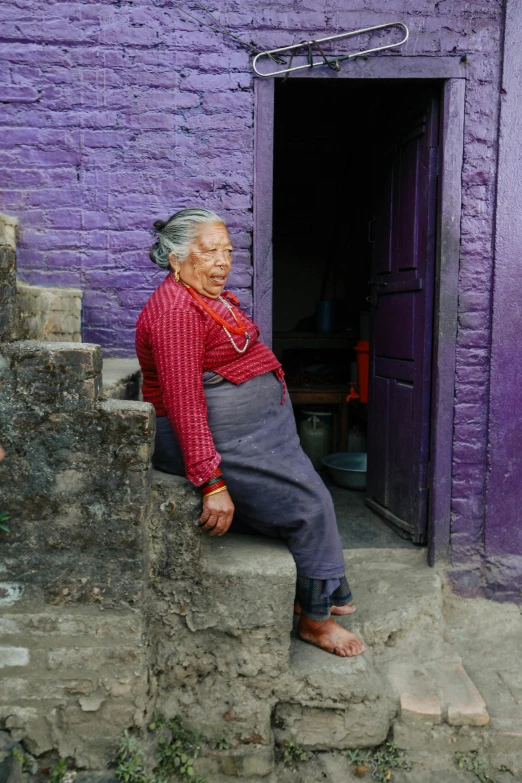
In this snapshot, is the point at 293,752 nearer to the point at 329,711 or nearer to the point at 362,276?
the point at 329,711

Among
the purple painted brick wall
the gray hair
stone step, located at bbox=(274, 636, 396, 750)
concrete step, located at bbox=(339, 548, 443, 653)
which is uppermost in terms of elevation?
the purple painted brick wall

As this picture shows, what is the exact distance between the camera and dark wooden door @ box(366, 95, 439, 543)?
3.97 metres

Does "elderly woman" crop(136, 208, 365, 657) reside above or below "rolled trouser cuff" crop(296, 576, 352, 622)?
above

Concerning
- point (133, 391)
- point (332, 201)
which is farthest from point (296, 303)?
point (133, 391)

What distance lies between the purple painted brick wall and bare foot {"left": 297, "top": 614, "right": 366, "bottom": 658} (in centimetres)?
182

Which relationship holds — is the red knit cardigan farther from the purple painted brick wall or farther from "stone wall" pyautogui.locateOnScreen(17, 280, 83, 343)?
the purple painted brick wall

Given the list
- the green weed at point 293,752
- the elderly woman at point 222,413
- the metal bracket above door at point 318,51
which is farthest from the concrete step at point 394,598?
the metal bracket above door at point 318,51

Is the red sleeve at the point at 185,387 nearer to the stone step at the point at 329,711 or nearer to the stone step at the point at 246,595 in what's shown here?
the stone step at the point at 246,595

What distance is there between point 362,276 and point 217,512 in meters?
5.43

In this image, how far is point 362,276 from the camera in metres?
7.61

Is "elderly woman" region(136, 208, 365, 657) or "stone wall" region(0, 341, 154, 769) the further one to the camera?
"elderly woman" region(136, 208, 365, 657)

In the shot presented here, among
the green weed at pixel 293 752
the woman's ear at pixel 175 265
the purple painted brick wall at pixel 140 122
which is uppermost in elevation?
the purple painted brick wall at pixel 140 122

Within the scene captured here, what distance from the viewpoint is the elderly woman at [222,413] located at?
2.64 meters

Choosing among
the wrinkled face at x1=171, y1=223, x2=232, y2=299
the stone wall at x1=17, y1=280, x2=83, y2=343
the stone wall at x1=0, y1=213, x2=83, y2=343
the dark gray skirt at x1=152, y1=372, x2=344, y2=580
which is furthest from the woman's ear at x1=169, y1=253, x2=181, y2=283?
the stone wall at x1=17, y1=280, x2=83, y2=343
